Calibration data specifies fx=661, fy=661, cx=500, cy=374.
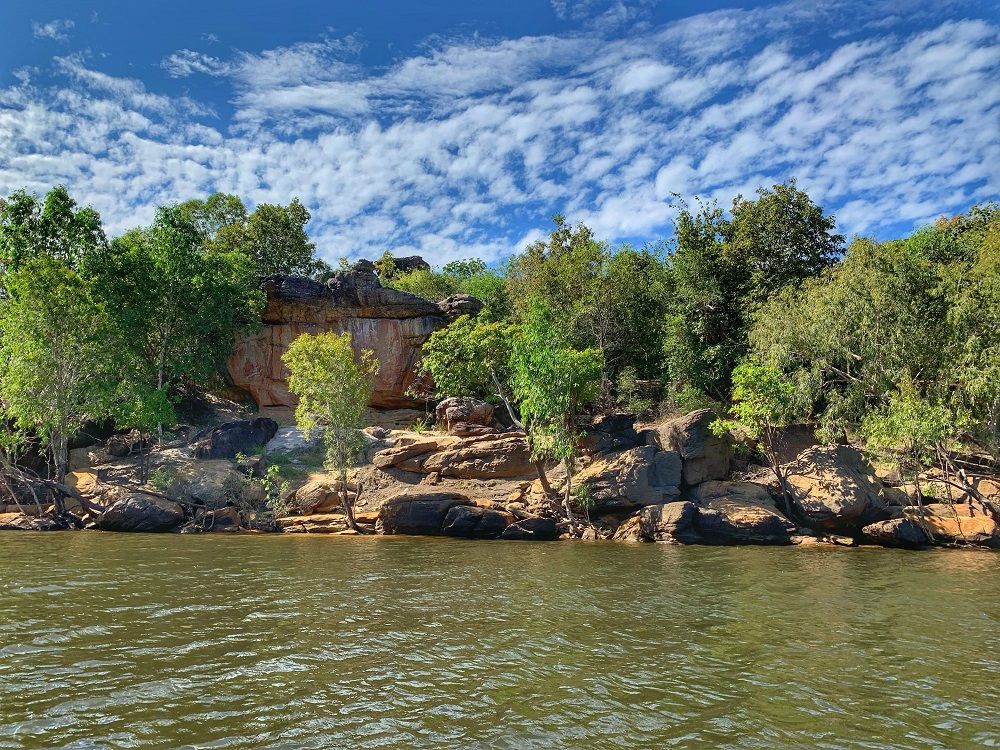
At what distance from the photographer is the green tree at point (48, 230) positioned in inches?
1398

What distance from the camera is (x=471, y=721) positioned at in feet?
24.5

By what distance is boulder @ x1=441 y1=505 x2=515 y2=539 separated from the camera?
88.7 ft

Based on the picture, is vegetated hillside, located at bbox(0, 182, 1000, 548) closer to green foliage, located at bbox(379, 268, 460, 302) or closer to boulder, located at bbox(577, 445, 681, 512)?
boulder, located at bbox(577, 445, 681, 512)

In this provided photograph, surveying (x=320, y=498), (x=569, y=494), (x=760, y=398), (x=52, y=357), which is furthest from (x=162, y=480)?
(x=760, y=398)

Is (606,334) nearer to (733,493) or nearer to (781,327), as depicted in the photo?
(781,327)

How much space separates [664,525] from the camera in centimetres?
Answer: 2592

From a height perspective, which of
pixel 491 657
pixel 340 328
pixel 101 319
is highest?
pixel 340 328

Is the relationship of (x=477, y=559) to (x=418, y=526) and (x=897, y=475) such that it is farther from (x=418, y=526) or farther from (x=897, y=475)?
A: (x=897, y=475)

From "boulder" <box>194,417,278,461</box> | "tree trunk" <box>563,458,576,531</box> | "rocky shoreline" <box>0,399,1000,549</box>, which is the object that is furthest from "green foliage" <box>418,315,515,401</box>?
"boulder" <box>194,417,278,461</box>

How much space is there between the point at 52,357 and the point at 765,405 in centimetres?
3118

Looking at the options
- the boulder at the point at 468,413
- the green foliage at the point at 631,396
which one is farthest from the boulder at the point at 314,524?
the green foliage at the point at 631,396

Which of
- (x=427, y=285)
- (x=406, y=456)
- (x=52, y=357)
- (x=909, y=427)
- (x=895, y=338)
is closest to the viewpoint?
(x=909, y=427)

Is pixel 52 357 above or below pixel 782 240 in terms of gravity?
below

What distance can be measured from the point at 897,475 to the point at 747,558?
12.3m
